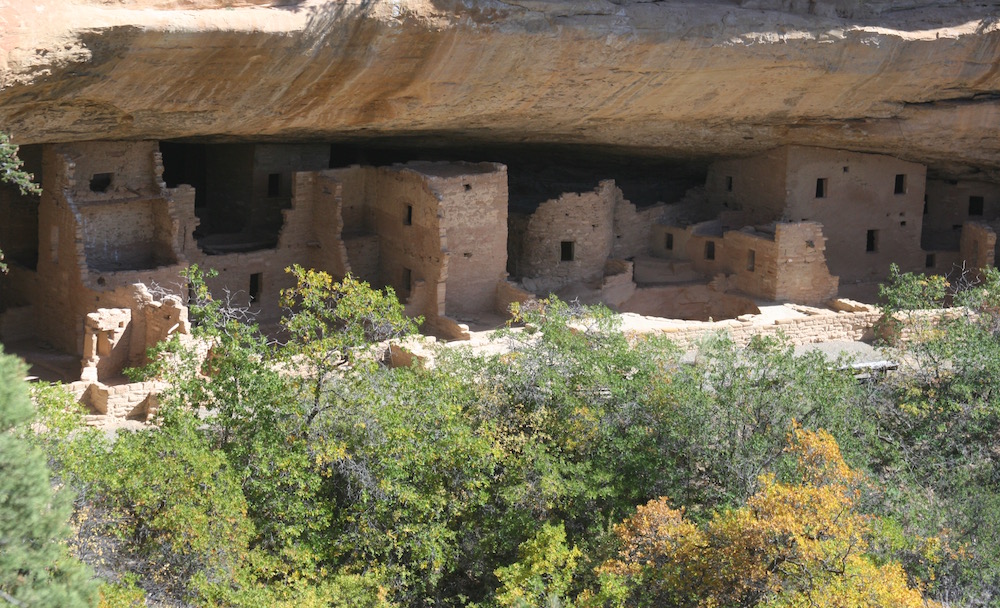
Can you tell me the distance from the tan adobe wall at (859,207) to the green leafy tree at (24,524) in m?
16.6

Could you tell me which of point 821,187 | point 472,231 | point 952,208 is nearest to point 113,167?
point 472,231

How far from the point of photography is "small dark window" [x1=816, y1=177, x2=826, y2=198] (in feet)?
86.4

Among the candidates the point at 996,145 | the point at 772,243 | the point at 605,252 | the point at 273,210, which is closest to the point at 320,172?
the point at 273,210

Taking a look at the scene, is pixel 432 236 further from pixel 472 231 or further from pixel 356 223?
pixel 356 223

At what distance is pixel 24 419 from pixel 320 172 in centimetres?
1219

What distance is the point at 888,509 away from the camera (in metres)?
17.5

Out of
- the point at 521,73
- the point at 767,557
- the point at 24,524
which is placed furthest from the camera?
the point at 521,73

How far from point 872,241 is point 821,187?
56.9 inches

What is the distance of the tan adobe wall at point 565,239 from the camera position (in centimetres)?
2491

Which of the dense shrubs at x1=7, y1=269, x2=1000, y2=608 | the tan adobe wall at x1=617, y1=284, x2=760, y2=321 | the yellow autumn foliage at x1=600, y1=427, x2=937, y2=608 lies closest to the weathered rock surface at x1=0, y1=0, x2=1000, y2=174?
the tan adobe wall at x1=617, y1=284, x2=760, y2=321

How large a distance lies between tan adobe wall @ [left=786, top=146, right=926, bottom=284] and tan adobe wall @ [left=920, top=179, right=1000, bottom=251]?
109 cm

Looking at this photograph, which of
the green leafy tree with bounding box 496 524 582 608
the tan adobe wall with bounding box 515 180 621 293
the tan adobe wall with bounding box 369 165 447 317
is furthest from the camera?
the tan adobe wall with bounding box 515 180 621 293

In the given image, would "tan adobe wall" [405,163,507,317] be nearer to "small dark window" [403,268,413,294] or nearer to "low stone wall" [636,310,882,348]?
"small dark window" [403,268,413,294]

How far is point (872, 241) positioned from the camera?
2703 centimetres
